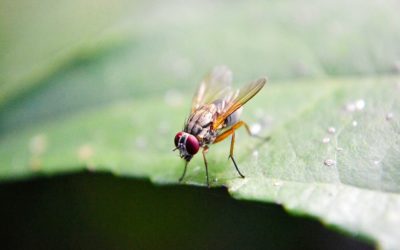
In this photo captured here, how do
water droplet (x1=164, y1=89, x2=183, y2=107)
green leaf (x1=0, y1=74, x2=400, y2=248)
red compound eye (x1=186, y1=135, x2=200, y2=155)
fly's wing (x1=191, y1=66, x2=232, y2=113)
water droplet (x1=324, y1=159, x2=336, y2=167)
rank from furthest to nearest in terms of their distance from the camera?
water droplet (x1=164, y1=89, x2=183, y2=107), fly's wing (x1=191, y1=66, x2=232, y2=113), red compound eye (x1=186, y1=135, x2=200, y2=155), water droplet (x1=324, y1=159, x2=336, y2=167), green leaf (x1=0, y1=74, x2=400, y2=248)

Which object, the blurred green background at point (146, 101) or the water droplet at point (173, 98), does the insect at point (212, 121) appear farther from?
the water droplet at point (173, 98)

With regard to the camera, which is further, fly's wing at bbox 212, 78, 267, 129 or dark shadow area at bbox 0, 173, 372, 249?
dark shadow area at bbox 0, 173, 372, 249

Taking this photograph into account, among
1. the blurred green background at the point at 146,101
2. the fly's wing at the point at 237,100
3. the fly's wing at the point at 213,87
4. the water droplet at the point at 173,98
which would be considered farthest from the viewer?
the water droplet at the point at 173,98

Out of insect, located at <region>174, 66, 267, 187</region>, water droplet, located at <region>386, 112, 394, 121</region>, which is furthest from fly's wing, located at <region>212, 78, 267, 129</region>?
water droplet, located at <region>386, 112, 394, 121</region>

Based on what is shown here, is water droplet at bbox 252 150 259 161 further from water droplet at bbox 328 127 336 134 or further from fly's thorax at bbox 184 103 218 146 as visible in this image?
water droplet at bbox 328 127 336 134

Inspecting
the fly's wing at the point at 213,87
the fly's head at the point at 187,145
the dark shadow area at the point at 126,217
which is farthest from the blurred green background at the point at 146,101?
the fly's wing at the point at 213,87
